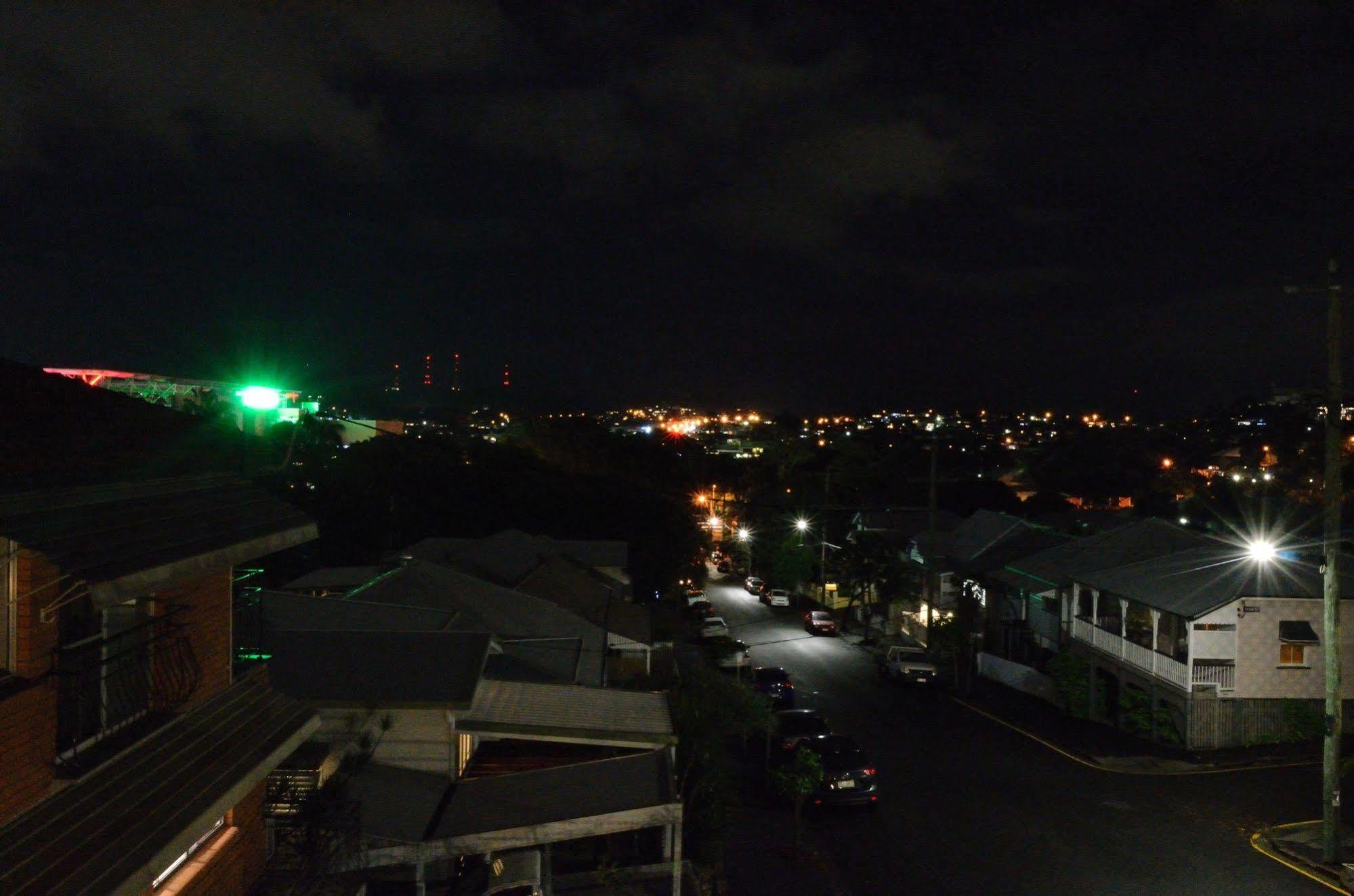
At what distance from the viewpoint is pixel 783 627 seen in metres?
41.4

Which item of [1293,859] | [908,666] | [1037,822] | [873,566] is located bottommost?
[908,666]

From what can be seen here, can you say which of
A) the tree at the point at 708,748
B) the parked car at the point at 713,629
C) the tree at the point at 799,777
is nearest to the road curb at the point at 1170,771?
the tree at the point at 799,777

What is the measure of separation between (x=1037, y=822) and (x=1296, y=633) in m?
9.31

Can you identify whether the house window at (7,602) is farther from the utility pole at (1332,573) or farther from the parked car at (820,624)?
the parked car at (820,624)

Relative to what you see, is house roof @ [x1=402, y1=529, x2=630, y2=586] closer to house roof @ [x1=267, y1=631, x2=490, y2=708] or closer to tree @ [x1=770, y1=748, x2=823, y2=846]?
tree @ [x1=770, y1=748, x2=823, y2=846]

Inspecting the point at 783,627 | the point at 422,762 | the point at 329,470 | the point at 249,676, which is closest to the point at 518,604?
the point at 422,762

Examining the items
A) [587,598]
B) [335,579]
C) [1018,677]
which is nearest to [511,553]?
[587,598]

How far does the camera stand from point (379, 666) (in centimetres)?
1129

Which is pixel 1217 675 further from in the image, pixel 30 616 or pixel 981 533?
pixel 30 616

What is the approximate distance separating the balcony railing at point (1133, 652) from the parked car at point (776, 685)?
329 inches

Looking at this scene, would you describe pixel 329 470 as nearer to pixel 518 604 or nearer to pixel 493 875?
pixel 518 604

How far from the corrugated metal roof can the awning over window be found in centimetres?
1564

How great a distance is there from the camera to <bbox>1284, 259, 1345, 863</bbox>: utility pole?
1364 cm

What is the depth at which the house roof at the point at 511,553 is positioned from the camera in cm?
2731
